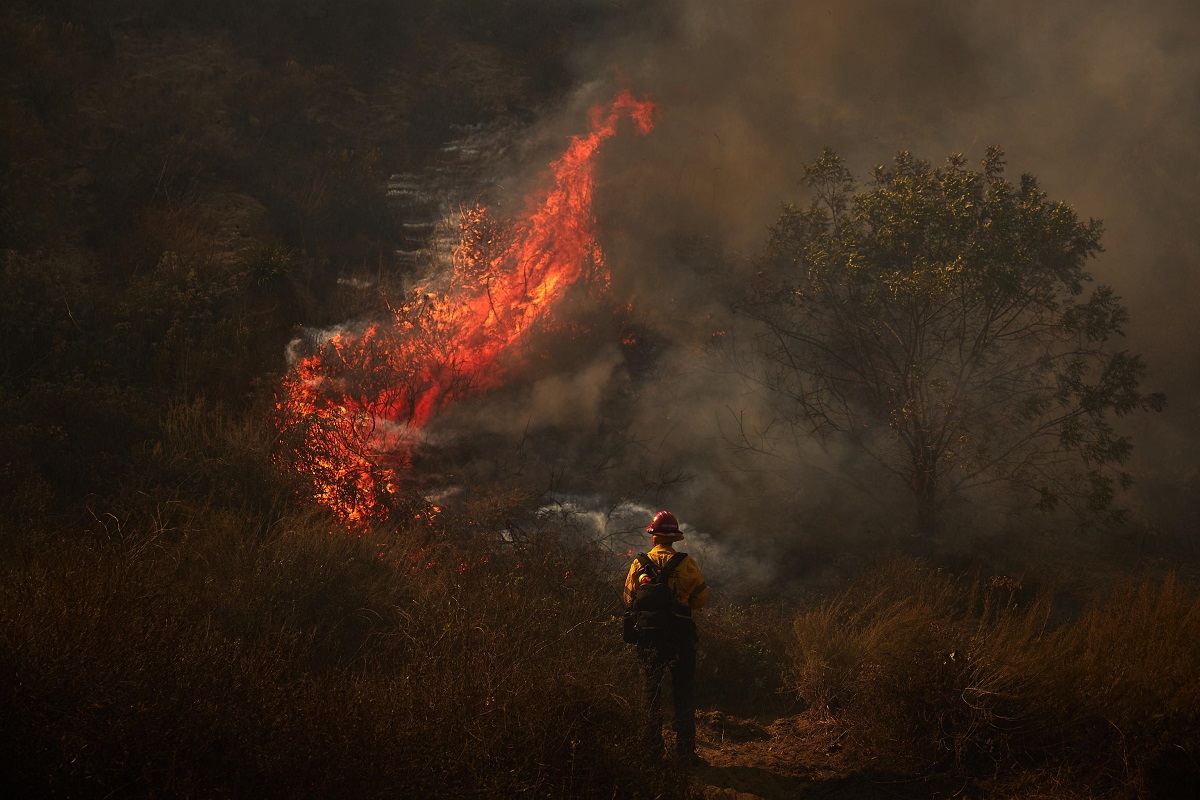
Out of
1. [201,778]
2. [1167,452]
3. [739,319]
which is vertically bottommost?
[201,778]

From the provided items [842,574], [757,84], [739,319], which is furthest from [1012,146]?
[842,574]

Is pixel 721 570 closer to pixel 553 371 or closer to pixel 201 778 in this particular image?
pixel 553 371

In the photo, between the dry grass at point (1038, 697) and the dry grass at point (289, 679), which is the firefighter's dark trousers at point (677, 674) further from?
the dry grass at point (1038, 697)

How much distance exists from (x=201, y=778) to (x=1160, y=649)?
8.10m

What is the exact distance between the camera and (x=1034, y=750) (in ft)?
23.3

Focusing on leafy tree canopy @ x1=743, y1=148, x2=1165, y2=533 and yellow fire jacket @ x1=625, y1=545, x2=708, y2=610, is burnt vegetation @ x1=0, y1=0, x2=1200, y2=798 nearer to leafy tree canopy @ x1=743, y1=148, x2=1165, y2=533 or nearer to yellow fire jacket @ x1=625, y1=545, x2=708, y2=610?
yellow fire jacket @ x1=625, y1=545, x2=708, y2=610

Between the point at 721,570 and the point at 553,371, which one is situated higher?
the point at 553,371

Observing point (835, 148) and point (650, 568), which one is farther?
point (835, 148)

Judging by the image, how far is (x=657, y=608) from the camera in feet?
23.0

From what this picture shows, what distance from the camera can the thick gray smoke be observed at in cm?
1544

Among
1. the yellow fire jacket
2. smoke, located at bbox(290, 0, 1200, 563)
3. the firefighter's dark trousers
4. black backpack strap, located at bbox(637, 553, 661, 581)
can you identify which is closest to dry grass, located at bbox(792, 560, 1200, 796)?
the firefighter's dark trousers

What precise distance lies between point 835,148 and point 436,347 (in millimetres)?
11305

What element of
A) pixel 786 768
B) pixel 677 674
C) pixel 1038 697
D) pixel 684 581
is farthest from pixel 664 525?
pixel 1038 697

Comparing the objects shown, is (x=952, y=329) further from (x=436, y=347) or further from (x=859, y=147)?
(x=436, y=347)
